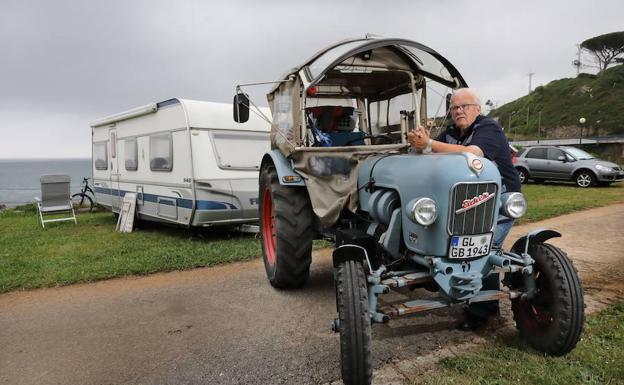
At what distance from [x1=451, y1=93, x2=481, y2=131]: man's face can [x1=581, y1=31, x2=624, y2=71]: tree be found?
262ft

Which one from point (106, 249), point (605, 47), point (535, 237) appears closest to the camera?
point (535, 237)

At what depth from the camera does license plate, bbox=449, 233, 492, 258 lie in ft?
10.8

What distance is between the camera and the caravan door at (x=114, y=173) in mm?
10906

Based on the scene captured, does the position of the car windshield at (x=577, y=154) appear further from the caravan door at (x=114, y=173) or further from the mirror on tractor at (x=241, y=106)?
the mirror on tractor at (x=241, y=106)

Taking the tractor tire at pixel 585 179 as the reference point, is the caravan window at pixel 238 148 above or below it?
above

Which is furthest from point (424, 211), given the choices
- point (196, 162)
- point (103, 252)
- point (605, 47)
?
point (605, 47)

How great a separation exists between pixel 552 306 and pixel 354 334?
151cm

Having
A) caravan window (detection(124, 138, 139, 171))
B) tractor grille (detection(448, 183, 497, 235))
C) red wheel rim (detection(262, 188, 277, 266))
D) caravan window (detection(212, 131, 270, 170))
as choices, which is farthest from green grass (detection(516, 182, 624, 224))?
caravan window (detection(124, 138, 139, 171))

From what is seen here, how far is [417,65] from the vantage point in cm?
497

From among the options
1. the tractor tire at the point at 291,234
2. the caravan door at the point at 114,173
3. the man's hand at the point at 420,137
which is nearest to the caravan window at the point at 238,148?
the tractor tire at the point at 291,234

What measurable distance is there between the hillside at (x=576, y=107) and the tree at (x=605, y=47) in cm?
631

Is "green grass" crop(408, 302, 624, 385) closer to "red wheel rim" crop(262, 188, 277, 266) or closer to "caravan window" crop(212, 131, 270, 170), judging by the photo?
"red wheel rim" crop(262, 188, 277, 266)

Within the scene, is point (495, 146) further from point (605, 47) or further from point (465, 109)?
point (605, 47)

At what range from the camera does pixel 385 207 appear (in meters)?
3.80
